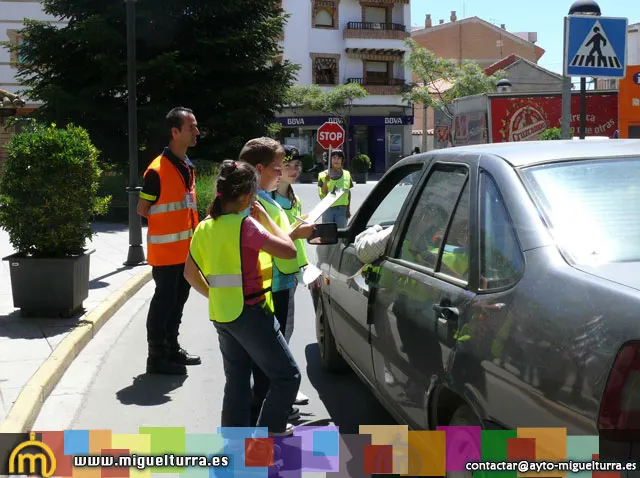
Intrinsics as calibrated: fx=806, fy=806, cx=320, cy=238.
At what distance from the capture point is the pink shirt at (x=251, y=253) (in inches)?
153

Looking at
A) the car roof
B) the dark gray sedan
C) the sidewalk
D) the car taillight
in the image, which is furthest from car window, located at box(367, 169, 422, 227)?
the sidewalk

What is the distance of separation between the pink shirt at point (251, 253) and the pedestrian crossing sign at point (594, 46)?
234 inches

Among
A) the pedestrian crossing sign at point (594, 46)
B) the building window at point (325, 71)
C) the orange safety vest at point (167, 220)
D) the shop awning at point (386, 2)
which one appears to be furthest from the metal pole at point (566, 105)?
the shop awning at point (386, 2)

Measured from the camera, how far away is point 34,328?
7.27m

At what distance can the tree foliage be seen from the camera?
53031 millimetres

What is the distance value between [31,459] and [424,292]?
2.44 meters

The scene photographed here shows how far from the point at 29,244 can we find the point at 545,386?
6.21 metres

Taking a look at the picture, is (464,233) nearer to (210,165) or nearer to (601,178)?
(601,178)

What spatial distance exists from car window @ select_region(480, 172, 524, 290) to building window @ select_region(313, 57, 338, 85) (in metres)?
54.9

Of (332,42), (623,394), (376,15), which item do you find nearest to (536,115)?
(623,394)

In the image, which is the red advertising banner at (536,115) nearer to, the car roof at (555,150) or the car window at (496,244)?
the car roof at (555,150)

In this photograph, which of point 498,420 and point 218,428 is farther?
point 218,428

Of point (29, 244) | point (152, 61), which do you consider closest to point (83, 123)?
point (152, 61)

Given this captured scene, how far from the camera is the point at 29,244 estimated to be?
7.65 meters
